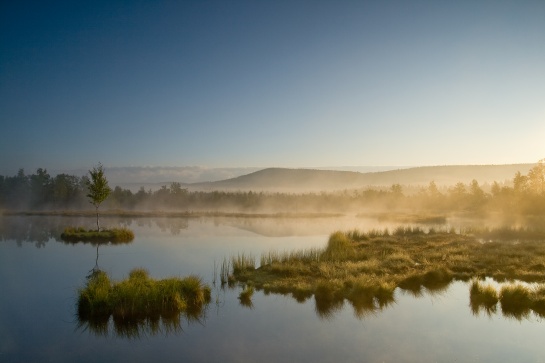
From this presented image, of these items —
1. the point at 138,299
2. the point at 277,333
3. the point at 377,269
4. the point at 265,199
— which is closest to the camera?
the point at 277,333

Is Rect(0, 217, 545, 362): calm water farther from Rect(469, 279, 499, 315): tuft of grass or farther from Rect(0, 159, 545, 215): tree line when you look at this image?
A: Rect(0, 159, 545, 215): tree line

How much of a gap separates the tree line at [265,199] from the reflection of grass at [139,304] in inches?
3052

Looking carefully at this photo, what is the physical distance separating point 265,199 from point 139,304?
385 feet

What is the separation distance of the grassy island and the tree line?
5780 centimetres

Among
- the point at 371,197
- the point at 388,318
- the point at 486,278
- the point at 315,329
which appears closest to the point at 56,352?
the point at 315,329

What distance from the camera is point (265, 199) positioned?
433 feet

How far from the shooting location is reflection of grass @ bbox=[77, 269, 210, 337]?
13359 millimetres

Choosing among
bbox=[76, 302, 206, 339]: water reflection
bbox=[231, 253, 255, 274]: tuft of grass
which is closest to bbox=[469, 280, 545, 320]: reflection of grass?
bbox=[76, 302, 206, 339]: water reflection

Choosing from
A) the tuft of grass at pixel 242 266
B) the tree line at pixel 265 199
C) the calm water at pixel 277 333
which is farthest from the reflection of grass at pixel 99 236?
the tree line at pixel 265 199

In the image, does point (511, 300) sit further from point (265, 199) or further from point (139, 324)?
point (265, 199)

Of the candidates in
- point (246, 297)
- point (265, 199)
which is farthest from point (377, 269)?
point (265, 199)

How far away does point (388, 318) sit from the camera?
1426 cm

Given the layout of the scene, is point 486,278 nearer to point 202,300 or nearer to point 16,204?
point 202,300

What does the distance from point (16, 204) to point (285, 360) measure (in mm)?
119847
